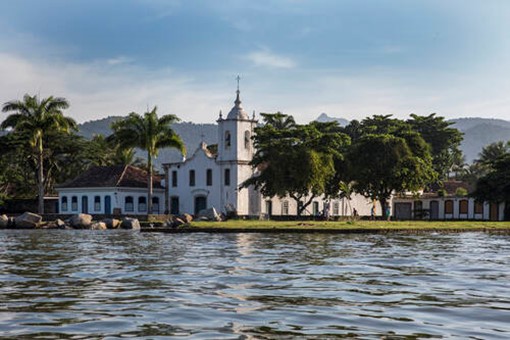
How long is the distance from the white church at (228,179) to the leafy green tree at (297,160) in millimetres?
4265

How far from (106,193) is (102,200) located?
874 millimetres

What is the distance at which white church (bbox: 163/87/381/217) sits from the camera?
67.1 meters

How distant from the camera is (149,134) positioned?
6181 cm

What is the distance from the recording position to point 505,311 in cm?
1138

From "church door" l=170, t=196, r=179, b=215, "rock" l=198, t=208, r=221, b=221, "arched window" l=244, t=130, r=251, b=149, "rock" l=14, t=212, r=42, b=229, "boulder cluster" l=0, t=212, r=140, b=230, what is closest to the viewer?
"boulder cluster" l=0, t=212, r=140, b=230

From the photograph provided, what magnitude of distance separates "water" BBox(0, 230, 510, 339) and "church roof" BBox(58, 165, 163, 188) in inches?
1878

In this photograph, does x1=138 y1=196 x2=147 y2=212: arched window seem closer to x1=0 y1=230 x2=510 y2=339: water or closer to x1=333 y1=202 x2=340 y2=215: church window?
x1=333 y1=202 x2=340 y2=215: church window

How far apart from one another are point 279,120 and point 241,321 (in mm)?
74903

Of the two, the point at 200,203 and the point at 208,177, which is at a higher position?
the point at 208,177

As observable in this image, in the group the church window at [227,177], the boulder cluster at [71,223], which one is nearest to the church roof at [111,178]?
the church window at [227,177]

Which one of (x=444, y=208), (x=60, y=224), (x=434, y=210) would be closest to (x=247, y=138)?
(x=60, y=224)

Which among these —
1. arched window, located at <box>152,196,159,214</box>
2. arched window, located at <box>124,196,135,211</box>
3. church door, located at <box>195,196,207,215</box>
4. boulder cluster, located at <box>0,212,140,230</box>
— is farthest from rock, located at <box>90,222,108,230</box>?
arched window, located at <box>152,196,159,214</box>

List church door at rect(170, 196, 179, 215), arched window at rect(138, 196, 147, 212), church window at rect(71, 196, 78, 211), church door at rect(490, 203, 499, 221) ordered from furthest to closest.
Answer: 1. arched window at rect(138, 196, 147, 212)
2. church window at rect(71, 196, 78, 211)
3. church door at rect(170, 196, 179, 215)
4. church door at rect(490, 203, 499, 221)

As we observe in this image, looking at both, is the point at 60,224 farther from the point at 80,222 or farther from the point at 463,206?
the point at 463,206
